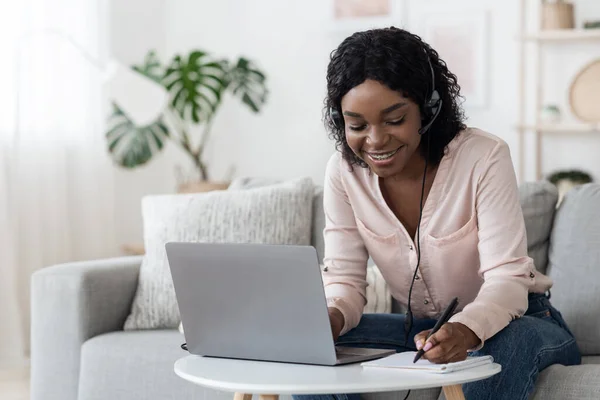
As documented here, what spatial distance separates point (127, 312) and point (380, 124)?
1.19 metres

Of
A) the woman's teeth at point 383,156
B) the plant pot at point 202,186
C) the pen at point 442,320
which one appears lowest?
the plant pot at point 202,186

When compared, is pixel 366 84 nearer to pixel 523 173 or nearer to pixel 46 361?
pixel 46 361

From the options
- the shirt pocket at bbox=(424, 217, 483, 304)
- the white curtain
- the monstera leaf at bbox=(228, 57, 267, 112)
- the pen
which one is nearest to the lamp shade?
the white curtain

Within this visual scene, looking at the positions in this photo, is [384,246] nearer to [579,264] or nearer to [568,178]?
[579,264]

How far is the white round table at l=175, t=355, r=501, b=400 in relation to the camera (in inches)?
49.5

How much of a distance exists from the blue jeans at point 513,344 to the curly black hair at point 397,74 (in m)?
0.33

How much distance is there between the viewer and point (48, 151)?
12.6 ft

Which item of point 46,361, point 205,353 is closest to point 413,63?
point 205,353

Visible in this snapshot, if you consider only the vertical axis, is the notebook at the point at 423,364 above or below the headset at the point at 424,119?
below

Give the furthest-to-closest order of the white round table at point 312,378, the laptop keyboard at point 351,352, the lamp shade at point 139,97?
the lamp shade at point 139,97, the laptop keyboard at point 351,352, the white round table at point 312,378

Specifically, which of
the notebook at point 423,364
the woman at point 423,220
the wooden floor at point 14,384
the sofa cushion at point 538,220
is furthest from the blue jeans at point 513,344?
the wooden floor at point 14,384

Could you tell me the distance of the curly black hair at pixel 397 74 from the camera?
162 cm

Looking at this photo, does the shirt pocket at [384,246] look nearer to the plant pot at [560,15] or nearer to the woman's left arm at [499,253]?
the woman's left arm at [499,253]

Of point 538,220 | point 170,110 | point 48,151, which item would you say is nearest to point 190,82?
point 170,110
